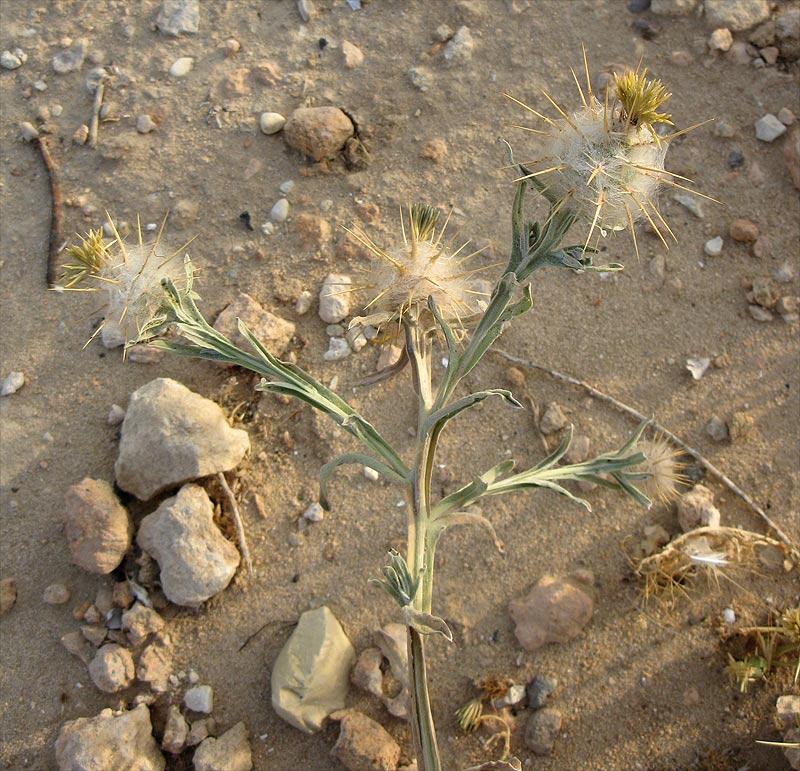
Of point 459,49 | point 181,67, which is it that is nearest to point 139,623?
point 181,67

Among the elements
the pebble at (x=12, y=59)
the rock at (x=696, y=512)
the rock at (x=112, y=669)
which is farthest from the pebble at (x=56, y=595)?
the pebble at (x=12, y=59)

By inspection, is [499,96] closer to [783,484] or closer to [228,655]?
[783,484]

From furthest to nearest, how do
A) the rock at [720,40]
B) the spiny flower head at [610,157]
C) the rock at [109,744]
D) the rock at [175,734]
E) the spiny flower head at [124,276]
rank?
the rock at [720,40] < the rock at [175,734] < the rock at [109,744] < the spiny flower head at [124,276] < the spiny flower head at [610,157]

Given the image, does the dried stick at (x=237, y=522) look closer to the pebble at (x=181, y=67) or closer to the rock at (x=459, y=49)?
the pebble at (x=181, y=67)

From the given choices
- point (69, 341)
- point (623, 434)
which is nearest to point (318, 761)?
point (623, 434)

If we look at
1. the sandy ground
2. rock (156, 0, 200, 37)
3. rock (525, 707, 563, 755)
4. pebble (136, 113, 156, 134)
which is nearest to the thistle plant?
rock (525, 707, 563, 755)

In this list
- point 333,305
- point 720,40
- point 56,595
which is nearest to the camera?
point 56,595

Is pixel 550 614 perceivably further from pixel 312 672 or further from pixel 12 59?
pixel 12 59
